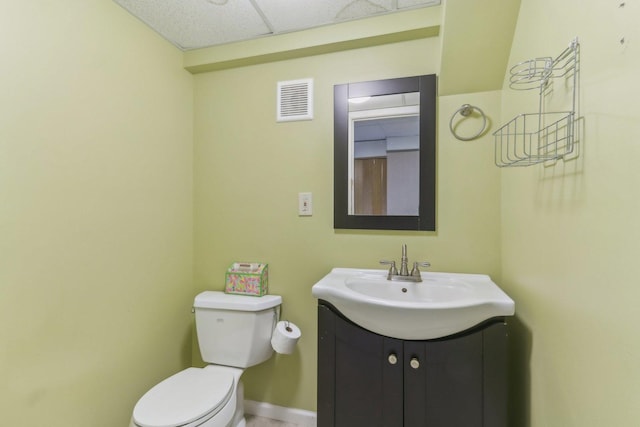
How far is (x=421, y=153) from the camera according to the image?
4.62ft

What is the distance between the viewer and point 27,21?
1.00 m

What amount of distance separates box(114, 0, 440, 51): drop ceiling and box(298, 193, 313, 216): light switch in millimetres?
868

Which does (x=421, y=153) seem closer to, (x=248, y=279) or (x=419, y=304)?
(x=419, y=304)

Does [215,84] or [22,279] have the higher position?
[215,84]

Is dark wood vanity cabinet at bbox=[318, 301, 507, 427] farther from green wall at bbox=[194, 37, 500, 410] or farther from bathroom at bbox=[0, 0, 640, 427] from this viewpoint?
green wall at bbox=[194, 37, 500, 410]

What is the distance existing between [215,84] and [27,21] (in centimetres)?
84

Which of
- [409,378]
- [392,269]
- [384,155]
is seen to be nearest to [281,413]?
[409,378]

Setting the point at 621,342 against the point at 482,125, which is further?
the point at 482,125

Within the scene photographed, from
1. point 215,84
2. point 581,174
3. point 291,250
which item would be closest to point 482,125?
point 581,174

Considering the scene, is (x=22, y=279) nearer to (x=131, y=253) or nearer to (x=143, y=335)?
(x=131, y=253)

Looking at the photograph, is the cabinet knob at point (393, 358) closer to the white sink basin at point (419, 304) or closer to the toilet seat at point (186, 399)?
the white sink basin at point (419, 304)

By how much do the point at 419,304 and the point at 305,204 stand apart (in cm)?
80

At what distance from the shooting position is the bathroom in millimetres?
667

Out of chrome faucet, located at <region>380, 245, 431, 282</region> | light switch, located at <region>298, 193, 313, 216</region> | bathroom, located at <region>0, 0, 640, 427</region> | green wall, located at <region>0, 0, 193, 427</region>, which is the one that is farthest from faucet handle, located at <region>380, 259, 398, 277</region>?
green wall, located at <region>0, 0, 193, 427</region>
